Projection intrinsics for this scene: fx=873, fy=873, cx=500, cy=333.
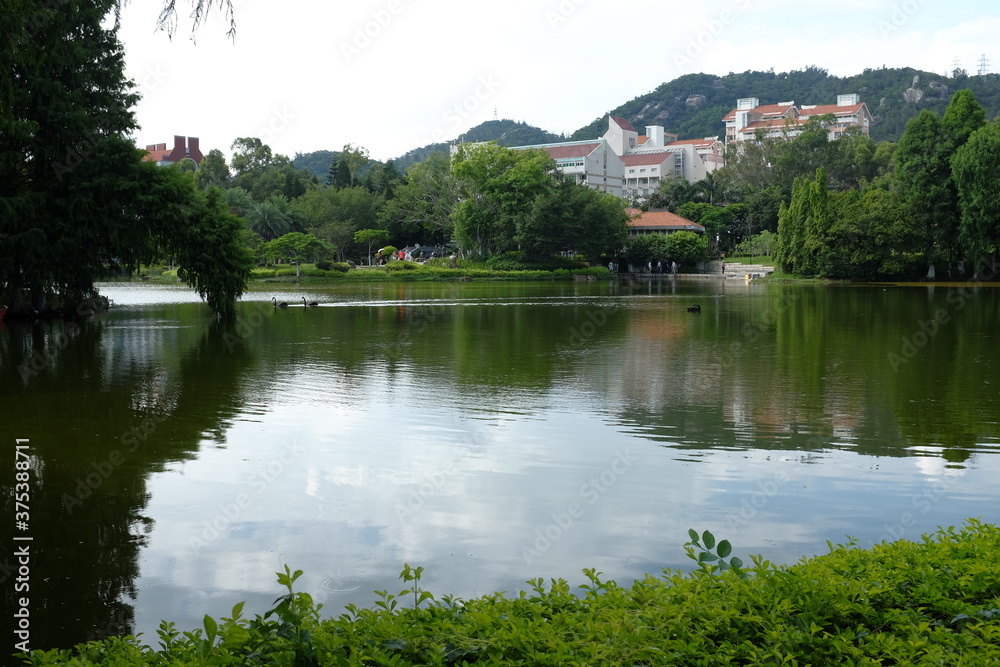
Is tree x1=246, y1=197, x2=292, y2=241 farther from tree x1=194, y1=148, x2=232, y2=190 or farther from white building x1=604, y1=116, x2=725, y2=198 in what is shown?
white building x1=604, y1=116, x2=725, y2=198

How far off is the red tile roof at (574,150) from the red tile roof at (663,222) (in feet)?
92.4

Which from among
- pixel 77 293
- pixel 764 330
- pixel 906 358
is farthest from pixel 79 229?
pixel 906 358

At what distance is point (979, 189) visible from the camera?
4950cm

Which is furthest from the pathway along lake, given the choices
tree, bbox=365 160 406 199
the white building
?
the white building

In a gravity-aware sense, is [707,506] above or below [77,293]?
below

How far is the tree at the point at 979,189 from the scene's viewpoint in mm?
49281

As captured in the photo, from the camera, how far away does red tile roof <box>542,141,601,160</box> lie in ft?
363

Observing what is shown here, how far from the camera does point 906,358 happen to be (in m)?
16.6

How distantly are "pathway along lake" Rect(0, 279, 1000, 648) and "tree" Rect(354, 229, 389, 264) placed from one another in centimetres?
5978

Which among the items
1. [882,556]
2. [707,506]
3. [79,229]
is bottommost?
[707,506]

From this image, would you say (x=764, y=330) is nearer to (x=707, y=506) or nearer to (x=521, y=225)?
(x=707, y=506)

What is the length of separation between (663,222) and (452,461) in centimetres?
7654

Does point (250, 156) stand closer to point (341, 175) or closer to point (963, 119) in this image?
point (341, 175)

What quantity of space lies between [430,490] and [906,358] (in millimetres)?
12276
